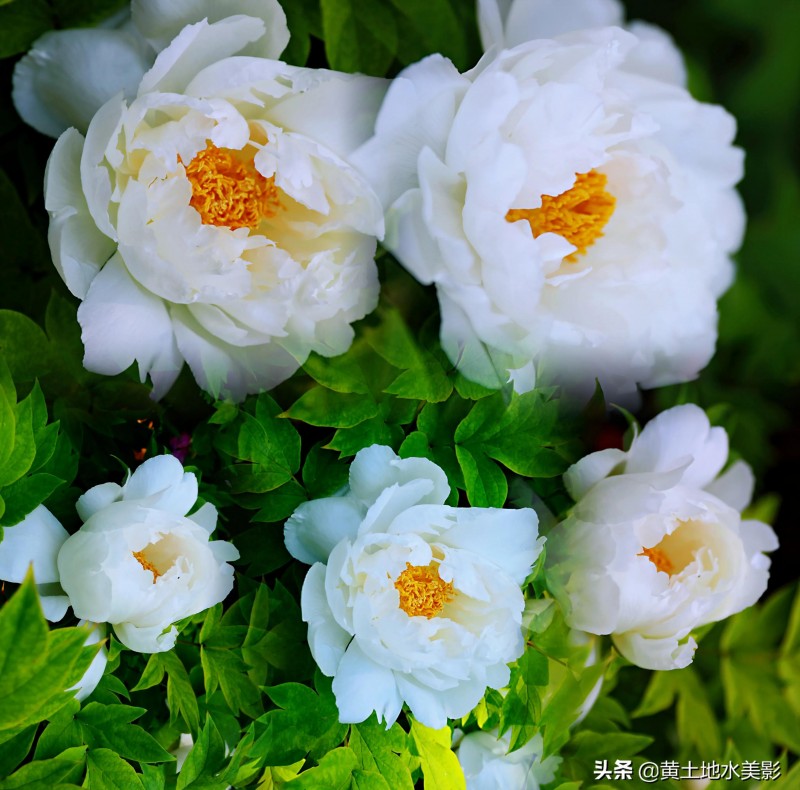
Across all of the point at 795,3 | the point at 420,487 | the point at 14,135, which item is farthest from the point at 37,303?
the point at 795,3

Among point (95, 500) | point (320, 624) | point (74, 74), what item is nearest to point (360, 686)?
point (320, 624)

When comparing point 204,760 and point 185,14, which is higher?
point 185,14

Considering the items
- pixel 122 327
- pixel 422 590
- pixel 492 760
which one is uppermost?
pixel 122 327

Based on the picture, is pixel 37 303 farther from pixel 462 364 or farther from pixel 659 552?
pixel 659 552

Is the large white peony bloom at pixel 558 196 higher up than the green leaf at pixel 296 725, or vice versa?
the large white peony bloom at pixel 558 196

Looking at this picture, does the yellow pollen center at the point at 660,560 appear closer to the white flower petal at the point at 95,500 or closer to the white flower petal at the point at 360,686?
the white flower petal at the point at 360,686

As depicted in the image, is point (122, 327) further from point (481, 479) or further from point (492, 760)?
point (492, 760)

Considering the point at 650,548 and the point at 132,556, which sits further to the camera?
the point at 650,548

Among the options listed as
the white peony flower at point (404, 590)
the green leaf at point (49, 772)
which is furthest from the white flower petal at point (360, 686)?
the green leaf at point (49, 772)
